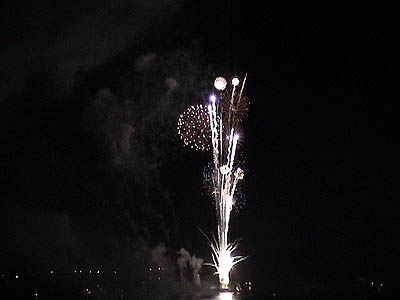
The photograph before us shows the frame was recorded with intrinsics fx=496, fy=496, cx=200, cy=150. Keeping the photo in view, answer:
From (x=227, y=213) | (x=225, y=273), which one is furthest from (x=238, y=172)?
(x=225, y=273)

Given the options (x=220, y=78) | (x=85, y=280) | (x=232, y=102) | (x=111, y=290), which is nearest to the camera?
(x=220, y=78)

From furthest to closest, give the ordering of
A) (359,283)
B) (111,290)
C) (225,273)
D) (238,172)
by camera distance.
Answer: (111,290) → (359,283) → (225,273) → (238,172)

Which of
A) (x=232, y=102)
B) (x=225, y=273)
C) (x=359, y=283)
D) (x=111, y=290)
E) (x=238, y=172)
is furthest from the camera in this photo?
(x=111, y=290)

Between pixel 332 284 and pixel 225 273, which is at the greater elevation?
pixel 332 284

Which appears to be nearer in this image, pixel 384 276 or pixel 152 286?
pixel 384 276

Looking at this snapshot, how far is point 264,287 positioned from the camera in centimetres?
12900

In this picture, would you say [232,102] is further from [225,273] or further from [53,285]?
[53,285]

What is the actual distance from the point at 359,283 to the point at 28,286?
71082 millimetres

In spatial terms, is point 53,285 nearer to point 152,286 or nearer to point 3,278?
point 3,278

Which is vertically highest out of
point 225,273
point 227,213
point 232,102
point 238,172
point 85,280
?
point 85,280

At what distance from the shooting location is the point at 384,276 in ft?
360

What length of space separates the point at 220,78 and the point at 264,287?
364ft

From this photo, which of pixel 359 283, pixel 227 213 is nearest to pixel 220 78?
pixel 227 213

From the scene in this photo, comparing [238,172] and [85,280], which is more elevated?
[85,280]
